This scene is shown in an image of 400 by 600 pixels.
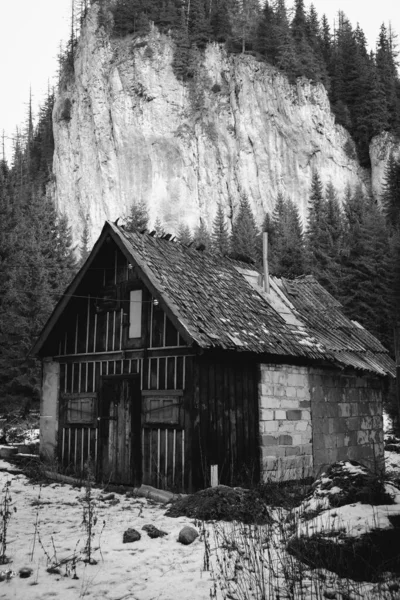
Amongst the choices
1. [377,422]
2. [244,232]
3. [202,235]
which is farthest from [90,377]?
[202,235]

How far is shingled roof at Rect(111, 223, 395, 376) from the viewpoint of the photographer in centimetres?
1065

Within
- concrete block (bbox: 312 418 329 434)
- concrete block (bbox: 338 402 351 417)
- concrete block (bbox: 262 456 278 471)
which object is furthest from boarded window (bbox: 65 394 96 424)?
concrete block (bbox: 338 402 351 417)

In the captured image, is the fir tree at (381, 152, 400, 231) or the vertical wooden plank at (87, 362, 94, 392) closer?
the vertical wooden plank at (87, 362, 94, 392)

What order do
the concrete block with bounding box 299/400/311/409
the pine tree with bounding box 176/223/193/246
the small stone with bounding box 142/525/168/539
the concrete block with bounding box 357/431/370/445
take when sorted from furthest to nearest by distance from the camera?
the pine tree with bounding box 176/223/193/246 < the concrete block with bounding box 357/431/370/445 < the concrete block with bounding box 299/400/311/409 < the small stone with bounding box 142/525/168/539

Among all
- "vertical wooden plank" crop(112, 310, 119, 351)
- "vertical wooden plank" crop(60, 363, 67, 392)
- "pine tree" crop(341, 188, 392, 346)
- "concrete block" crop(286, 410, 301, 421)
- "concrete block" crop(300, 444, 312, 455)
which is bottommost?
"concrete block" crop(300, 444, 312, 455)

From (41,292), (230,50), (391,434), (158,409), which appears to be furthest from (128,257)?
(230,50)

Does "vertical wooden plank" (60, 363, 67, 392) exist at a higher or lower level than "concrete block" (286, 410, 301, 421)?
higher

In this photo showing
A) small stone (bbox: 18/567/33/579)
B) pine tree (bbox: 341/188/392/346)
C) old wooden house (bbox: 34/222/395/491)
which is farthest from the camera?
pine tree (bbox: 341/188/392/346)

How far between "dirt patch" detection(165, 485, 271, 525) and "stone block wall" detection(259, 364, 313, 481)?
2.40 meters

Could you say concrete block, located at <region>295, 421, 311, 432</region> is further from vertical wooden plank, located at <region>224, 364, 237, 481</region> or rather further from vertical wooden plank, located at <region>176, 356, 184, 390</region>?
vertical wooden plank, located at <region>176, 356, 184, 390</region>

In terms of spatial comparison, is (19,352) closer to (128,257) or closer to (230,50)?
(128,257)

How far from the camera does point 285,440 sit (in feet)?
38.0

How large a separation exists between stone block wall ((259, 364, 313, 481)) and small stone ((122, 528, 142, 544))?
462cm

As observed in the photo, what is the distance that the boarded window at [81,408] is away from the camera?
41.2 ft
